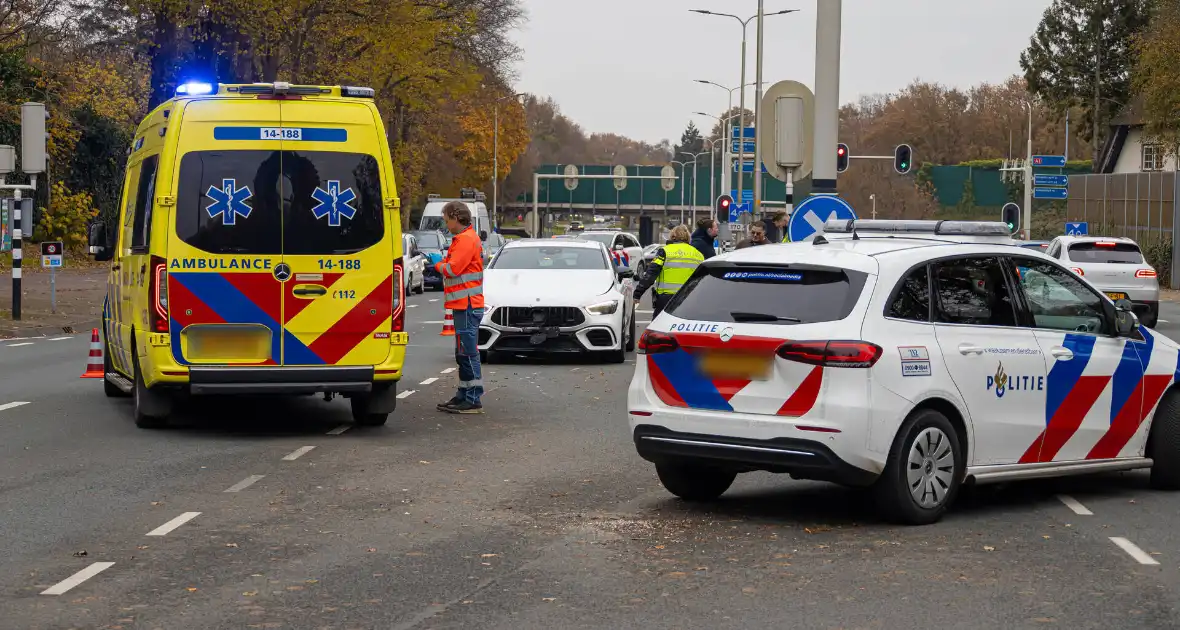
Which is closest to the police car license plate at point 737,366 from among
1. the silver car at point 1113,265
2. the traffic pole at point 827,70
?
the traffic pole at point 827,70

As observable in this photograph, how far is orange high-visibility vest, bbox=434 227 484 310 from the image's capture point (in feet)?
44.6

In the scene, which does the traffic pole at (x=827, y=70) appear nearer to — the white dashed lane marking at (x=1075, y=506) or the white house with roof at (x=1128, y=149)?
the white dashed lane marking at (x=1075, y=506)

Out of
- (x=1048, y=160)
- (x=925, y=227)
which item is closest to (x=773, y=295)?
(x=925, y=227)

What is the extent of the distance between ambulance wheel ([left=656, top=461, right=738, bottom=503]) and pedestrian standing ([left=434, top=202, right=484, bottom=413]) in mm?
4522

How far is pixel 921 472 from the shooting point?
8.48 m

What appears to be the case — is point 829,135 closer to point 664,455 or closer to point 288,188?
→ point 288,188

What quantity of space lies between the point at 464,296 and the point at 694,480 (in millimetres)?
4796

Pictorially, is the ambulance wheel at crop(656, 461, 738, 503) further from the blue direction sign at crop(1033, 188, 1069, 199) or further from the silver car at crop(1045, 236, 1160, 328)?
the blue direction sign at crop(1033, 188, 1069, 199)

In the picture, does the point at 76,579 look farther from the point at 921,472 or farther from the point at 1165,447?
the point at 1165,447

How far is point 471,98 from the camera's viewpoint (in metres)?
67.2

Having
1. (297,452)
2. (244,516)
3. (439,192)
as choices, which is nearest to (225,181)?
(297,452)

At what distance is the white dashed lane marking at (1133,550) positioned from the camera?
301 inches

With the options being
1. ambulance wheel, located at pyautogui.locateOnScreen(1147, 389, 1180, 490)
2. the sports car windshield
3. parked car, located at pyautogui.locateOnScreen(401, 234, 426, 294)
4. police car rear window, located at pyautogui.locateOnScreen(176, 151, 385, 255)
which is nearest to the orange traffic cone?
police car rear window, located at pyautogui.locateOnScreen(176, 151, 385, 255)

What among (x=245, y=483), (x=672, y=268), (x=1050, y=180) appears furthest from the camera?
(x=1050, y=180)
